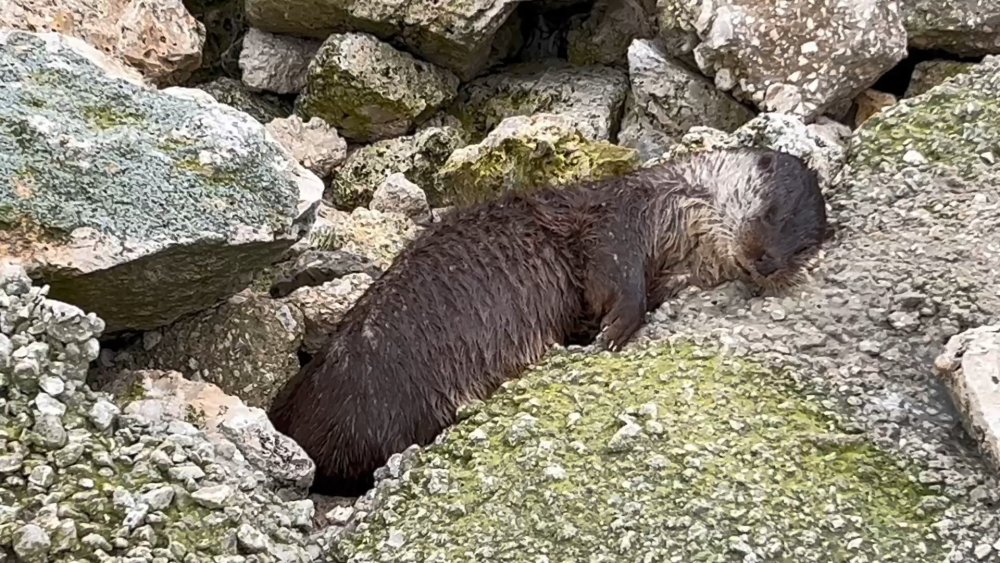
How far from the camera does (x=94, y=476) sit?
2559 millimetres

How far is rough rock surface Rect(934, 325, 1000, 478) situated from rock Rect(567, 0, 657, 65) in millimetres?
2832

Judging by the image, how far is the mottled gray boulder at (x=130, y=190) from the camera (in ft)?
9.98

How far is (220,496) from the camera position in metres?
2.67

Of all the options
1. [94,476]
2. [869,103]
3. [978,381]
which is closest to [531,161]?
[869,103]

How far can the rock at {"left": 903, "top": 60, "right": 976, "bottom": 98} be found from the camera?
4863 mm

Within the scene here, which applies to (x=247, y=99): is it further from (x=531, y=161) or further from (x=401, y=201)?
(x=531, y=161)

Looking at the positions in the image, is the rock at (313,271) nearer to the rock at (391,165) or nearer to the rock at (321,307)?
the rock at (321,307)

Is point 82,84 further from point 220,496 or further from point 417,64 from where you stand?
point 417,64

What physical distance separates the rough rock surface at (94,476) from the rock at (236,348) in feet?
2.09

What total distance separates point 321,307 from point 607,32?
2276 millimetres

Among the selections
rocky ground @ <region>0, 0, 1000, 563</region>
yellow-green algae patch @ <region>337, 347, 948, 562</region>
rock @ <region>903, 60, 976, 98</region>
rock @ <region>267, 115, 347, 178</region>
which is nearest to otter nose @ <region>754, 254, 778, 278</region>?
rocky ground @ <region>0, 0, 1000, 563</region>

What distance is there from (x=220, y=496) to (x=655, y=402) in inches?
45.7

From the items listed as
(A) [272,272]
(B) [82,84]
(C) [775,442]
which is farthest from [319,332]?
(C) [775,442]

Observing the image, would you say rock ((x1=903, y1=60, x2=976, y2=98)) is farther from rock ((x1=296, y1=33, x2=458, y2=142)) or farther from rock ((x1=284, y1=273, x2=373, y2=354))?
rock ((x1=284, y1=273, x2=373, y2=354))
